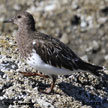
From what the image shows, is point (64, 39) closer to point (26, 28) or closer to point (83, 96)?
point (26, 28)

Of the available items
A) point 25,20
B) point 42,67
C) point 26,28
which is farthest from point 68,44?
point 42,67

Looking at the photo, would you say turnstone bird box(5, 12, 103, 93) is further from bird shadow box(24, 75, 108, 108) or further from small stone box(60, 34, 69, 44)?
small stone box(60, 34, 69, 44)

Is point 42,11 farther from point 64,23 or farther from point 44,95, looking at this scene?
point 44,95

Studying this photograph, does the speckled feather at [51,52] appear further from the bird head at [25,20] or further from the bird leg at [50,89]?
the bird head at [25,20]

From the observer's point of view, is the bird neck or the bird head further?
the bird head

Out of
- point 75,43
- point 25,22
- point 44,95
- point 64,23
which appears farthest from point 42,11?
point 44,95

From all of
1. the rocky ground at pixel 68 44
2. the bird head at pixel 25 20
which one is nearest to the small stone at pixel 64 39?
the rocky ground at pixel 68 44

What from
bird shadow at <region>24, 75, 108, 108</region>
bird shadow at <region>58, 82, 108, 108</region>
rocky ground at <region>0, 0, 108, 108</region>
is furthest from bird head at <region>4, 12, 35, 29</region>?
bird shadow at <region>58, 82, 108, 108</region>
